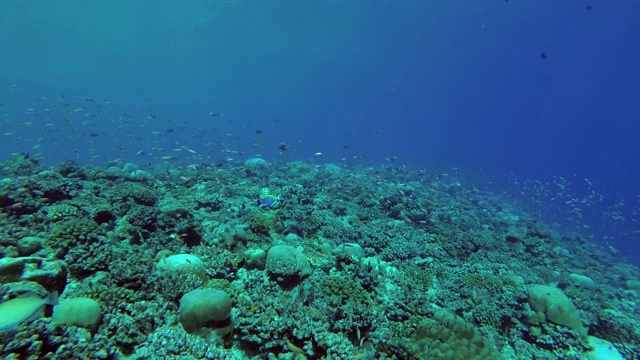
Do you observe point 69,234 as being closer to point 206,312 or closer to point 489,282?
point 206,312

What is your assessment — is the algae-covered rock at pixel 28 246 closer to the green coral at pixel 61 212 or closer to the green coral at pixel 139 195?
the green coral at pixel 61 212

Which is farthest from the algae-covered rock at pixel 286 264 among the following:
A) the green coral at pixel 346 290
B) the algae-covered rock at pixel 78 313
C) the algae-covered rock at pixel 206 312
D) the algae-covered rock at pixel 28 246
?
the algae-covered rock at pixel 28 246

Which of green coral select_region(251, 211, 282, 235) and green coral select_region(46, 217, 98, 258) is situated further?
green coral select_region(251, 211, 282, 235)

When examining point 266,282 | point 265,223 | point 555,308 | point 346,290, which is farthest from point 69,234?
point 555,308

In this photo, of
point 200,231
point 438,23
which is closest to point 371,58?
point 438,23

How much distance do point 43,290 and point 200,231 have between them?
4565 mm

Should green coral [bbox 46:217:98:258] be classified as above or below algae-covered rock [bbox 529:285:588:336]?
below

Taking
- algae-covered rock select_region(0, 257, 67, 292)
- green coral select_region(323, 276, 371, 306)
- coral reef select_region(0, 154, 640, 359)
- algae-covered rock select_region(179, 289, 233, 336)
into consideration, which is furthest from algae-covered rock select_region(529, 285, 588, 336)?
algae-covered rock select_region(0, 257, 67, 292)

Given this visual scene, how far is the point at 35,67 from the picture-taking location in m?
87.0

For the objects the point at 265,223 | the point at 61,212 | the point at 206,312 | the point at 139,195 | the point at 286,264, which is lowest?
the point at 61,212

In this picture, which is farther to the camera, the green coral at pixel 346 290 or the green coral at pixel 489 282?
the green coral at pixel 489 282

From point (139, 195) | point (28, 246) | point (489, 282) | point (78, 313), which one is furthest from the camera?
point (139, 195)

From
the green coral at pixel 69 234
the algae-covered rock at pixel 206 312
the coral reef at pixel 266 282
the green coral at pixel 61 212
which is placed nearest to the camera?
the coral reef at pixel 266 282

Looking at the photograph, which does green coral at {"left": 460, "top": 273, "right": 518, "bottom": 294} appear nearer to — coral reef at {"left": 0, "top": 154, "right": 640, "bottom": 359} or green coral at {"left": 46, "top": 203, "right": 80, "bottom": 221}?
coral reef at {"left": 0, "top": 154, "right": 640, "bottom": 359}
